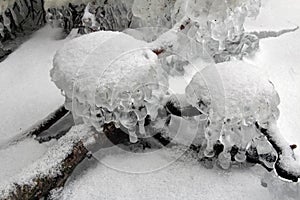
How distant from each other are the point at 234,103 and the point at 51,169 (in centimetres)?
64

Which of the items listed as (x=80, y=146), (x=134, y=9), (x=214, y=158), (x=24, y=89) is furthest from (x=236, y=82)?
(x=24, y=89)

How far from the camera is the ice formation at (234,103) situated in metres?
1.48

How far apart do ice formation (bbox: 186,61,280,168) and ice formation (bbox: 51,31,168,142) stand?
15 centimetres

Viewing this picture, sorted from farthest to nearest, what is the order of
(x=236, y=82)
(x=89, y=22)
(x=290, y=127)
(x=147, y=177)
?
1. (x=89, y=22)
2. (x=290, y=127)
3. (x=147, y=177)
4. (x=236, y=82)

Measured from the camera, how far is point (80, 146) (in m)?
1.62

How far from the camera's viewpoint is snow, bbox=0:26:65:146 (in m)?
1.89

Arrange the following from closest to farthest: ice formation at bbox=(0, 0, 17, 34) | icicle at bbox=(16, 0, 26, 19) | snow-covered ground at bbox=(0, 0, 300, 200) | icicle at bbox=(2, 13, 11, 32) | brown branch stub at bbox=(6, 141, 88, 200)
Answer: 1. brown branch stub at bbox=(6, 141, 88, 200)
2. snow-covered ground at bbox=(0, 0, 300, 200)
3. ice formation at bbox=(0, 0, 17, 34)
4. icicle at bbox=(2, 13, 11, 32)
5. icicle at bbox=(16, 0, 26, 19)

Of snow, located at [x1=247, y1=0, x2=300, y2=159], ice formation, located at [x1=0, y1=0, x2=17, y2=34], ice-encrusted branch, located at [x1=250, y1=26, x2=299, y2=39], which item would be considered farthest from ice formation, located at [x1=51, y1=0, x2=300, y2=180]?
ice-encrusted branch, located at [x1=250, y1=26, x2=299, y2=39]

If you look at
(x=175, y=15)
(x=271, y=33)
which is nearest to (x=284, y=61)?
(x=271, y=33)

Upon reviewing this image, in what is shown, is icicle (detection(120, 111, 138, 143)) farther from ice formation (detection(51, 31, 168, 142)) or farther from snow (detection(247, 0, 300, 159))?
snow (detection(247, 0, 300, 159))

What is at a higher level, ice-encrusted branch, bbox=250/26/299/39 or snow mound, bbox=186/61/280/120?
snow mound, bbox=186/61/280/120

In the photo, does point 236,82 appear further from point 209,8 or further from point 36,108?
point 36,108

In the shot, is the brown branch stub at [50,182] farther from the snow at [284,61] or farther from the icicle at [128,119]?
the snow at [284,61]

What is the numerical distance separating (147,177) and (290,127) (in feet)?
1.99
